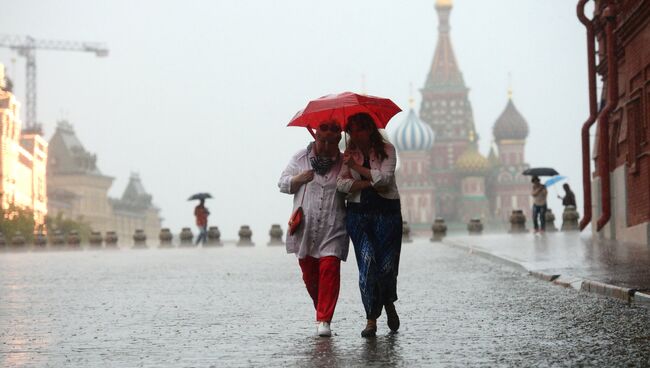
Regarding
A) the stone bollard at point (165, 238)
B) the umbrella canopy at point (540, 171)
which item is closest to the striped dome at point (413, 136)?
the stone bollard at point (165, 238)

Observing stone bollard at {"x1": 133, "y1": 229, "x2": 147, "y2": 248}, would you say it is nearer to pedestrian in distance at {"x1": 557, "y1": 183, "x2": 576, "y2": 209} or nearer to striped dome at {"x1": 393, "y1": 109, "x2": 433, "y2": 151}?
pedestrian in distance at {"x1": 557, "y1": 183, "x2": 576, "y2": 209}

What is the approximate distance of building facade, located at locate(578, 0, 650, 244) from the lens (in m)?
27.4

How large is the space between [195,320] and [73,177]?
15217cm

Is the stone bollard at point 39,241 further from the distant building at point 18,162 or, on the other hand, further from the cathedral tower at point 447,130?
the cathedral tower at point 447,130

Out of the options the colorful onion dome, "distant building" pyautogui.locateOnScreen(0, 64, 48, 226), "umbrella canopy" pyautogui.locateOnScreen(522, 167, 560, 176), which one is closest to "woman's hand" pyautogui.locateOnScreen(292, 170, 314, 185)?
"umbrella canopy" pyautogui.locateOnScreen(522, 167, 560, 176)

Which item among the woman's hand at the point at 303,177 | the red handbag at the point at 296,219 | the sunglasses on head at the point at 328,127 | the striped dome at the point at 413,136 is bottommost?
the red handbag at the point at 296,219

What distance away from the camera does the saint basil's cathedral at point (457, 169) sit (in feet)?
609

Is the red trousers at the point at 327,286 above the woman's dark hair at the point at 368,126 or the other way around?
the other way around

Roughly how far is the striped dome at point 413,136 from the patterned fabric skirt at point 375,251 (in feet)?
587

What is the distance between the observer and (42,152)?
143750mm

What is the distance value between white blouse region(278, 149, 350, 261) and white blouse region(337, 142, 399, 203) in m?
0.16

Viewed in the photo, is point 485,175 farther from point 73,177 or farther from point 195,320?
point 195,320

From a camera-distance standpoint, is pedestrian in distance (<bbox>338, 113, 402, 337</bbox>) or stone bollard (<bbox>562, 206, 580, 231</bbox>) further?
stone bollard (<bbox>562, 206, 580, 231</bbox>)

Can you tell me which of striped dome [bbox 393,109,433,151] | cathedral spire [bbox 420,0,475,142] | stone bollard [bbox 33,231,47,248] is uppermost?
cathedral spire [bbox 420,0,475,142]
